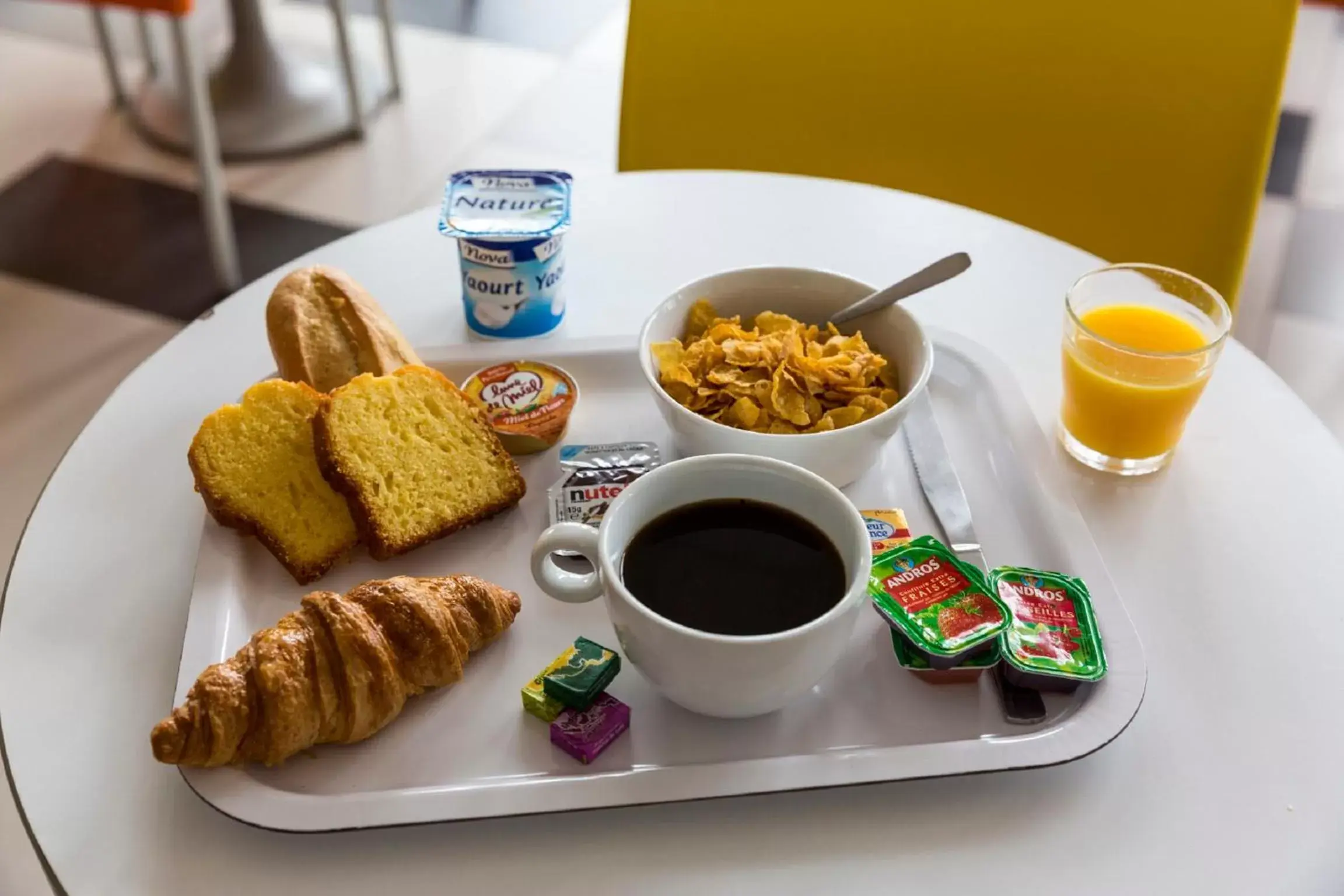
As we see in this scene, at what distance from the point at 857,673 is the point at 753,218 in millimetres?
683

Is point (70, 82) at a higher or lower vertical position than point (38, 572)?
lower

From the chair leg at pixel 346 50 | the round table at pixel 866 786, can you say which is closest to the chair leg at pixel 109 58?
the chair leg at pixel 346 50

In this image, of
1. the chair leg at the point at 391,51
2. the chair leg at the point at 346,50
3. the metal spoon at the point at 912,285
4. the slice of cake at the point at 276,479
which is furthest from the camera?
the chair leg at the point at 391,51

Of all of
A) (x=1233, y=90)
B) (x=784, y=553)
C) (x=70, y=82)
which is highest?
(x=1233, y=90)

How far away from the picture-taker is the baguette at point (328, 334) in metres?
1.13

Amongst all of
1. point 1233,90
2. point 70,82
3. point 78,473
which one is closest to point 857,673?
point 78,473

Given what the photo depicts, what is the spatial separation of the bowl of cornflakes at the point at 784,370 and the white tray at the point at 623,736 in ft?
0.29

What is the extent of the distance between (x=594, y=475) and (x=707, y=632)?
0.95 ft

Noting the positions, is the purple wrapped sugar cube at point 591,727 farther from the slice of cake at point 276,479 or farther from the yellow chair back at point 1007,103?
the yellow chair back at point 1007,103

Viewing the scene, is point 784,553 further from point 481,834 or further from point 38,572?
point 38,572

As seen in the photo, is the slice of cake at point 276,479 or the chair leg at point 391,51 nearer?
the slice of cake at point 276,479

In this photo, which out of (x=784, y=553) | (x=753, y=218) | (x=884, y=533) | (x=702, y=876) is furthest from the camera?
(x=753, y=218)

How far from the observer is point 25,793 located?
0.80 metres

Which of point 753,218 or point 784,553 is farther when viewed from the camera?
point 753,218
